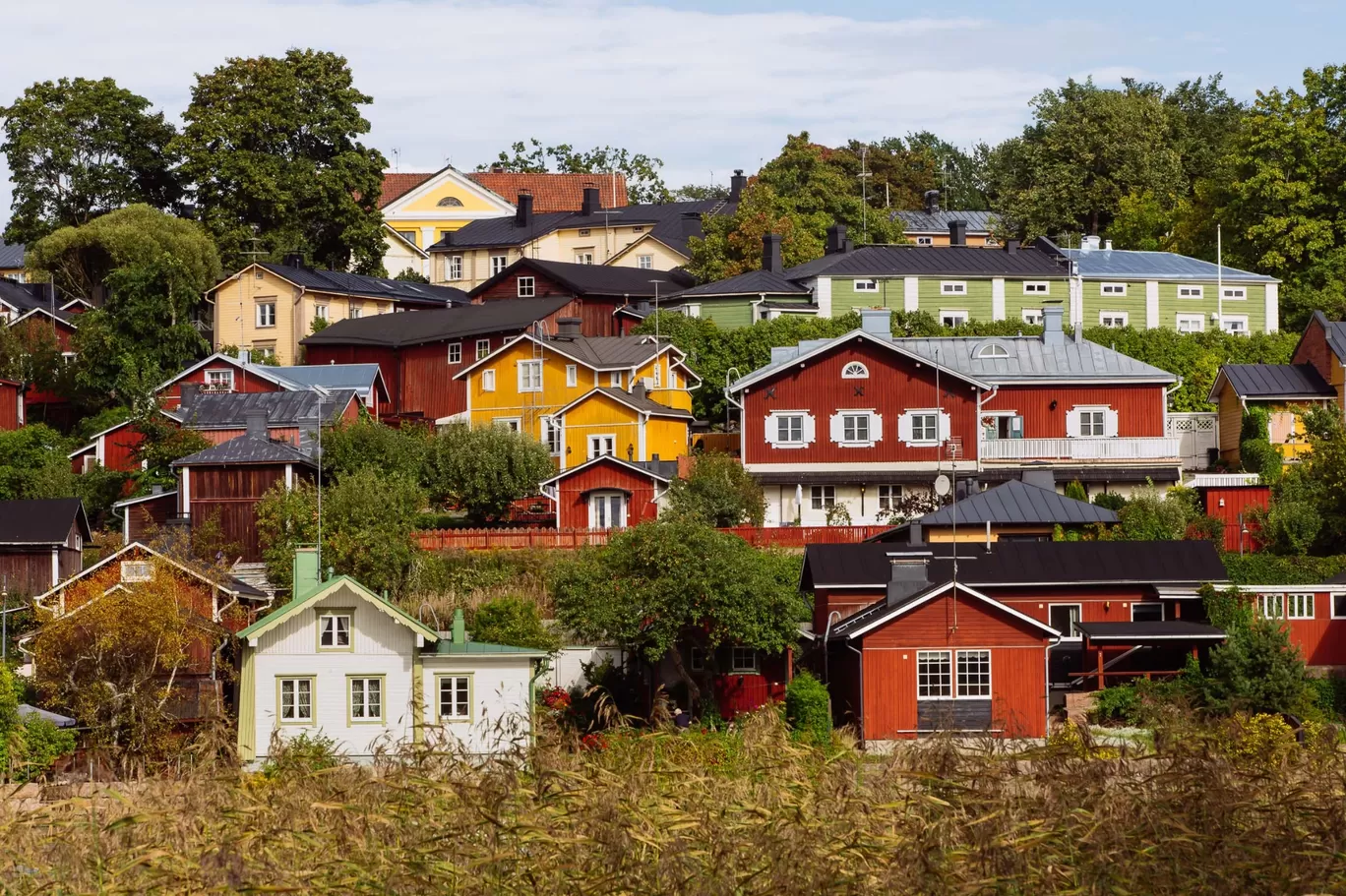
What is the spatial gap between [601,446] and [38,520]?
16.8 metres

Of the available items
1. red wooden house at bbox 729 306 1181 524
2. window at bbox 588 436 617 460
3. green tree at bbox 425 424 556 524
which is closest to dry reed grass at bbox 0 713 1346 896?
green tree at bbox 425 424 556 524

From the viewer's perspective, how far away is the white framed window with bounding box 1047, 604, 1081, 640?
4069cm

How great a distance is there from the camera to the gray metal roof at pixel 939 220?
88.6m

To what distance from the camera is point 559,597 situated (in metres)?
39.8

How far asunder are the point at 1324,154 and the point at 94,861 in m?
60.6

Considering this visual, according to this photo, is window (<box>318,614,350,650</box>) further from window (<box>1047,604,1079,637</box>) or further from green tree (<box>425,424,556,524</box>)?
window (<box>1047,604,1079,637</box>)

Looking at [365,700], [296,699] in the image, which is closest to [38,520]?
[296,699]

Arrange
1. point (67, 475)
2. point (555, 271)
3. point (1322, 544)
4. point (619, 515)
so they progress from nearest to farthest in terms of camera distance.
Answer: point (1322, 544) < point (619, 515) < point (67, 475) < point (555, 271)

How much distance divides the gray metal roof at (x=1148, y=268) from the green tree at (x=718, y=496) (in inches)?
815

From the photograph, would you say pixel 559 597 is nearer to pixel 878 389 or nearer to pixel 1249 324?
pixel 878 389

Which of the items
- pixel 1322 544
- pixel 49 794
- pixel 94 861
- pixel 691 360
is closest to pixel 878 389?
pixel 691 360

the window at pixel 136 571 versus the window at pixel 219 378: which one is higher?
the window at pixel 219 378

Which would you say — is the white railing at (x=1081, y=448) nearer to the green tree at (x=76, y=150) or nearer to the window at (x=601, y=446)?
the window at (x=601, y=446)

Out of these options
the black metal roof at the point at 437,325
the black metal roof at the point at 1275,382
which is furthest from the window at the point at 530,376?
the black metal roof at the point at 1275,382
